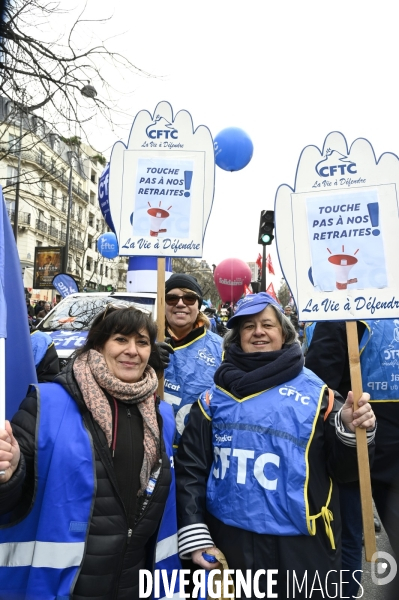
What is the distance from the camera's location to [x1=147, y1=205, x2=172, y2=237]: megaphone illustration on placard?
2.94m

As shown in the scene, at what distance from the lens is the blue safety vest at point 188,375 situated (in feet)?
9.32

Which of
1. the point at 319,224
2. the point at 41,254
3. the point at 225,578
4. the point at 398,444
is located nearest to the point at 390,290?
the point at 319,224

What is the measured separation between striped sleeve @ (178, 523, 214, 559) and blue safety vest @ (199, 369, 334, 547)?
9 cm

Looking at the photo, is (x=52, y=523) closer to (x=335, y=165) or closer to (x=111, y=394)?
(x=111, y=394)

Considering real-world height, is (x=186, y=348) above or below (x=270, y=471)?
above

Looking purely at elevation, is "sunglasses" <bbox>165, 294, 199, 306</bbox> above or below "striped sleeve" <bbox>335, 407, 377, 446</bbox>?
above

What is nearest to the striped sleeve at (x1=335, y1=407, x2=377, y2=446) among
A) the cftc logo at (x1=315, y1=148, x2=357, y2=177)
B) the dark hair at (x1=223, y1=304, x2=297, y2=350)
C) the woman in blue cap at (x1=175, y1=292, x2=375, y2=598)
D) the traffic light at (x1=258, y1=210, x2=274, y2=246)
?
the woman in blue cap at (x1=175, y1=292, x2=375, y2=598)

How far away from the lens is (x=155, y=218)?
9.66ft

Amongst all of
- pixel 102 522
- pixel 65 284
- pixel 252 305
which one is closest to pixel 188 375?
pixel 252 305

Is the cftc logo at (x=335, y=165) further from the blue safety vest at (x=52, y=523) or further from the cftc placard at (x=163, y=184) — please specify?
the blue safety vest at (x=52, y=523)

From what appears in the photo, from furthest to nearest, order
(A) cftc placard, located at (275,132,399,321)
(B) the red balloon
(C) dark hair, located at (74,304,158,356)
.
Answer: (B) the red balloon → (A) cftc placard, located at (275,132,399,321) → (C) dark hair, located at (74,304,158,356)

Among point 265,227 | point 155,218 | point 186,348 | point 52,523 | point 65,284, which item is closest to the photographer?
point 52,523

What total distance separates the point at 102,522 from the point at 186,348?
1.46 meters

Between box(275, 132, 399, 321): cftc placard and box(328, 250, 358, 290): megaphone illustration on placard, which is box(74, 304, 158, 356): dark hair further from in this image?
box(328, 250, 358, 290): megaphone illustration on placard
